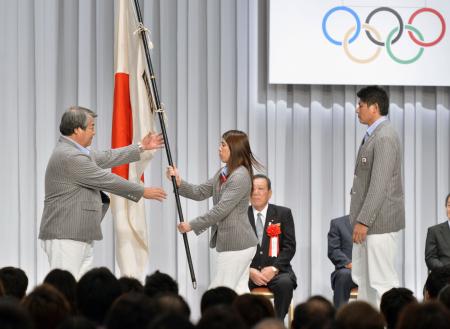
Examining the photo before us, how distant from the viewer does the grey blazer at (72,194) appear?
511 cm

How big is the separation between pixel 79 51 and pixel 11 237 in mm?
1638

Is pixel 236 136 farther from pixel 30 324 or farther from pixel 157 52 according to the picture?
pixel 30 324

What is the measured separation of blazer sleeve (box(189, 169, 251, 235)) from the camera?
525 centimetres

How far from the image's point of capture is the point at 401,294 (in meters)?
3.73

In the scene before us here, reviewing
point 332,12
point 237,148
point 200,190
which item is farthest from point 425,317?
point 332,12

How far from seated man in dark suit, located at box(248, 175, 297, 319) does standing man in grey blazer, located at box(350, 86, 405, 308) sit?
47.2 inches

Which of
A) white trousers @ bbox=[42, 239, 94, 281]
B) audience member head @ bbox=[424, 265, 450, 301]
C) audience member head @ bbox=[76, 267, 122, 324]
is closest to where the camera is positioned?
audience member head @ bbox=[76, 267, 122, 324]

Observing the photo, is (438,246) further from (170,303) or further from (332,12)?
(170,303)

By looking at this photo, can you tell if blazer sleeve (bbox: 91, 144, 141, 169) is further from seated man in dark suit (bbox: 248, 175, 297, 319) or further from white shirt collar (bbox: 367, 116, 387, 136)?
white shirt collar (bbox: 367, 116, 387, 136)

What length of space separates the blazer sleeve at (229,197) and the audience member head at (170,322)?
2652 mm

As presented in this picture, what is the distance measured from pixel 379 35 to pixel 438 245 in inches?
73.4

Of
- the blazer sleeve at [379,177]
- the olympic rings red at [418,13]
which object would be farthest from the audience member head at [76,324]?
the olympic rings red at [418,13]

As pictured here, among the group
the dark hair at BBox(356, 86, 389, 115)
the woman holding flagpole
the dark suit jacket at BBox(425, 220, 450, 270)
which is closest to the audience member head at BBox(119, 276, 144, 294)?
the woman holding flagpole

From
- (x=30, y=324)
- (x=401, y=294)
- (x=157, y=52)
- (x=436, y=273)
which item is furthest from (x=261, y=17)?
(x=30, y=324)
